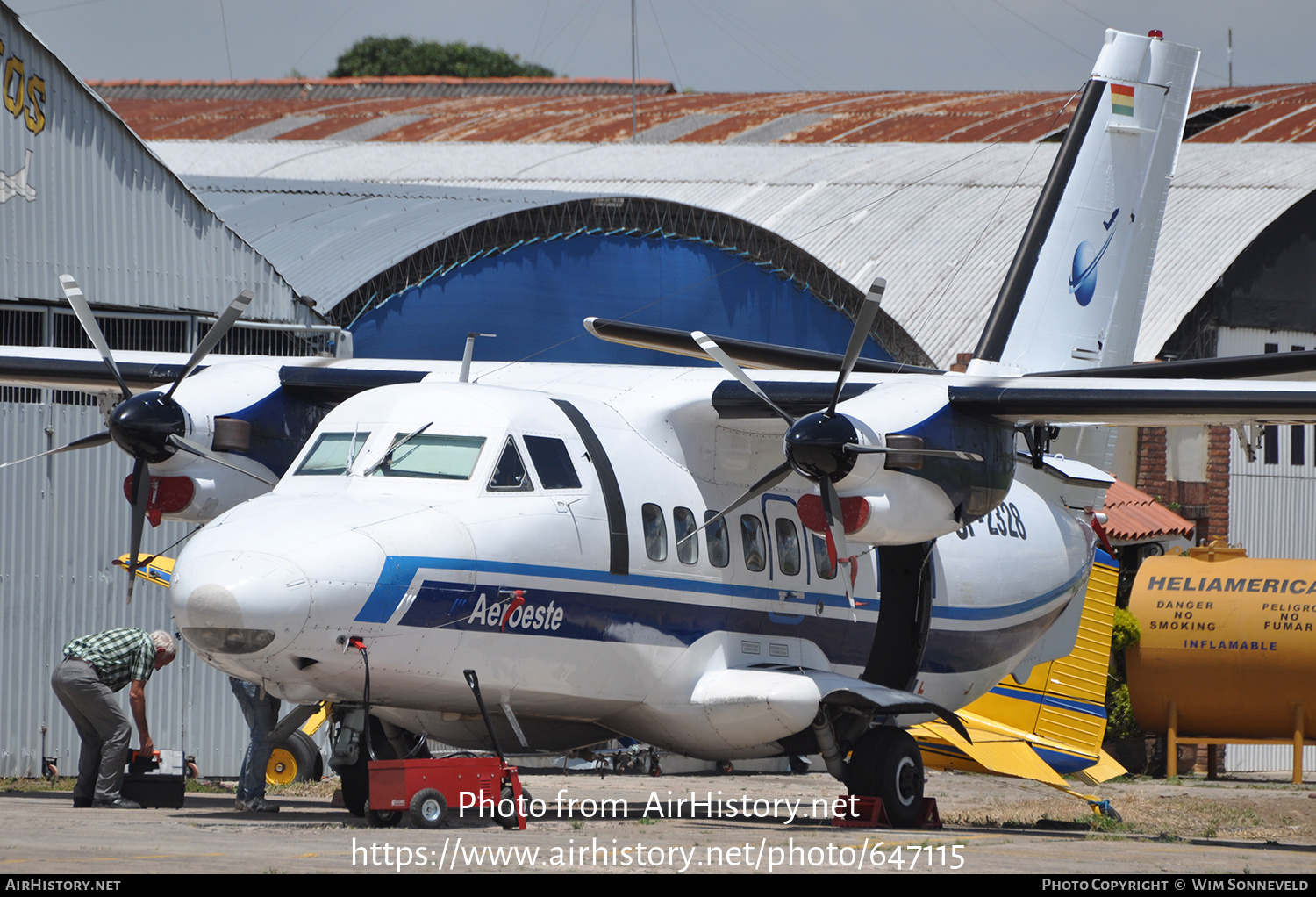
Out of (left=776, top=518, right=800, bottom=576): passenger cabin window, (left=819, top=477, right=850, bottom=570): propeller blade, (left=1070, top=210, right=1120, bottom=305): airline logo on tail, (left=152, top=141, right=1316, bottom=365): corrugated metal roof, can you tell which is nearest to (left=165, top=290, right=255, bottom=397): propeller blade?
(left=776, top=518, right=800, bottom=576): passenger cabin window

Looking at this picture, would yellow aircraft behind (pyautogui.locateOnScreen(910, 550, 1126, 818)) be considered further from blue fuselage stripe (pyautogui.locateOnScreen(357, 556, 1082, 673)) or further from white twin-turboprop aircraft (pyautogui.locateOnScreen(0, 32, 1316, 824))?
blue fuselage stripe (pyautogui.locateOnScreen(357, 556, 1082, 673))

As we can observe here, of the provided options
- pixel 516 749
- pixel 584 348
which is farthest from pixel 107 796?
pixel 584 348

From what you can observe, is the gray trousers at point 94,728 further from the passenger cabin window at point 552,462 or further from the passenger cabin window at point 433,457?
the passenger cabin window at point 552,462

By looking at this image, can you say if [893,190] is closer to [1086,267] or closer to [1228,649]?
[1228,649]

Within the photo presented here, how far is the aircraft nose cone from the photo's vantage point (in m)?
10.3

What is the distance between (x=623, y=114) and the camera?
156 ft

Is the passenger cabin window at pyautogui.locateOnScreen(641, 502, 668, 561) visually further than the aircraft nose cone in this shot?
Yes

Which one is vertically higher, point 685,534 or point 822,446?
point 822,446

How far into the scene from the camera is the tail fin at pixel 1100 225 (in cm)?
1677

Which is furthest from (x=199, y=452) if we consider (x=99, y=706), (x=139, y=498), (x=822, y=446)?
(x=822, y=446)

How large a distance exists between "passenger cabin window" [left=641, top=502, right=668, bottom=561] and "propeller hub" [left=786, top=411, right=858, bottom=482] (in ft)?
4.14
